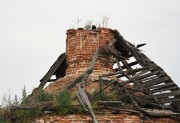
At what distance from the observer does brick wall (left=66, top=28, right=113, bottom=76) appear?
9.45 meters

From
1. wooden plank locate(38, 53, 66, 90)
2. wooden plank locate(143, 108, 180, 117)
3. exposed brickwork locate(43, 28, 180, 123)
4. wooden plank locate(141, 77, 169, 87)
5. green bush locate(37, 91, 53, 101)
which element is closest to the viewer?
wooden plank locate(143, 108, 180, 117)

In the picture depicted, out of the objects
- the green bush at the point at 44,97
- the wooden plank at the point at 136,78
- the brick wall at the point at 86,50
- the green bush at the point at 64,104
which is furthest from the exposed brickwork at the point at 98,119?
the brick wall at the point at 86,50

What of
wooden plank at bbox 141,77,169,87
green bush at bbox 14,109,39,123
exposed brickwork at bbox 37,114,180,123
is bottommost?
exposed brickwork at bbox 37,114,180,123

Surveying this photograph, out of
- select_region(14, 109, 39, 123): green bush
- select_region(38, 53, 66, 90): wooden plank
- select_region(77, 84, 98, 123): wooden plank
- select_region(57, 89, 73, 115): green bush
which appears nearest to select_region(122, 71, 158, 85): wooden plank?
select_region(77, 84, 98, 123): wooden plank

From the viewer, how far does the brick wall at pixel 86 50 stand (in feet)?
31.0

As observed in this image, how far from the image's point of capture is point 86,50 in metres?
9.55

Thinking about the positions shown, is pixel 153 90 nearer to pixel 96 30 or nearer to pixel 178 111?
pixel 178 111

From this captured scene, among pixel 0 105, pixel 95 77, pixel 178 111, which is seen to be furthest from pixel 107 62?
pixel 0 105

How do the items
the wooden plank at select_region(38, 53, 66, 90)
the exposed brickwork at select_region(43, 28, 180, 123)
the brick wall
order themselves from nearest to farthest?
the exposed brickwork at select_region(43, 28, 180, 123)
the brick wall
the wooden plank at select_region(38, 53, 66, 90)

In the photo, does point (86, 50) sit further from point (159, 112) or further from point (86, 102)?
point (159, 112)

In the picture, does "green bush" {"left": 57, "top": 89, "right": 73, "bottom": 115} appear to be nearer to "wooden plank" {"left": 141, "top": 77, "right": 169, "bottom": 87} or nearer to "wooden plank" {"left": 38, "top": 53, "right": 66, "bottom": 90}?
"wooden plank" {"left": 141, "top": 77, "right": 169, "bottom": 87}

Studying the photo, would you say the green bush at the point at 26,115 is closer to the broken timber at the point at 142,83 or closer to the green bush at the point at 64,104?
the green bush at the point at 64,104

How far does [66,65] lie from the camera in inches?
420

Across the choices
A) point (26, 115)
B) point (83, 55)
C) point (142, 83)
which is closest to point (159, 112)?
point (142, 83)
